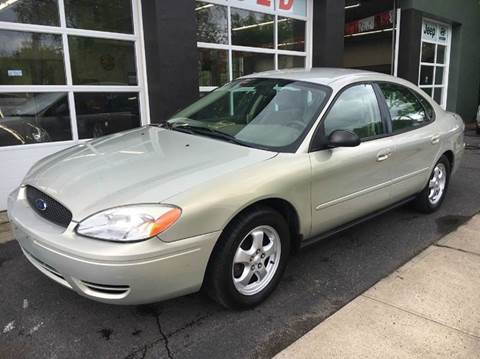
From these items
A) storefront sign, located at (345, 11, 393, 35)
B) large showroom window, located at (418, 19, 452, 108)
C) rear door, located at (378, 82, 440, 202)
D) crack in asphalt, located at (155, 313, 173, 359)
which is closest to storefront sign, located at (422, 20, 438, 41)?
large showroom window, located at (418, 19, 452, 108)

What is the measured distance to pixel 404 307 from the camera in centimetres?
291

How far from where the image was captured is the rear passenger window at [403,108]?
4.09 metres

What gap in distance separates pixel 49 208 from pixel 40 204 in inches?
4.9

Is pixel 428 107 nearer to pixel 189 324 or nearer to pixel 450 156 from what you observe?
pixel 450 156

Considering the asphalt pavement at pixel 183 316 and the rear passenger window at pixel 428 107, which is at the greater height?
the rear passenger window at pixel 428 107

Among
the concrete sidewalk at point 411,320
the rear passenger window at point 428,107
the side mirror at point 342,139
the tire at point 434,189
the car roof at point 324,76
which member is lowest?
the concrete sidewalk at point 411,320

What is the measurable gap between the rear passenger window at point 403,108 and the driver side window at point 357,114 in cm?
26

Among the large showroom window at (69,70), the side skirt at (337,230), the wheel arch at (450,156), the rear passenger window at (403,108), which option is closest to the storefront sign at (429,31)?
the wheel arch at (450,156)

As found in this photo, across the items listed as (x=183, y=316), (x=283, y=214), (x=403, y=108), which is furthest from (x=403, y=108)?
(x=183, y=316)

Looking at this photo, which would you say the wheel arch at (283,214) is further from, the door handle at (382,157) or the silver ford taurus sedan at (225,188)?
the door handle at (382,157)

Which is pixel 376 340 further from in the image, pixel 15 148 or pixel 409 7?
pixel 409 7

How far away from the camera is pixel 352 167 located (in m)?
3.41

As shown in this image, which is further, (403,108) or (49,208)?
(403,108)

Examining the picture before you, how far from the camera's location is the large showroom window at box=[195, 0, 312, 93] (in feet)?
24.7
